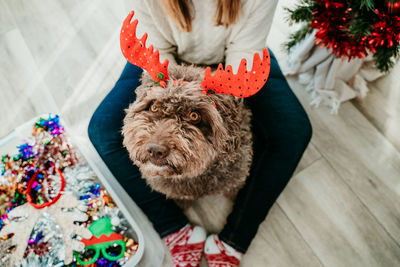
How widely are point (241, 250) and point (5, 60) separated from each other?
6.80 feet

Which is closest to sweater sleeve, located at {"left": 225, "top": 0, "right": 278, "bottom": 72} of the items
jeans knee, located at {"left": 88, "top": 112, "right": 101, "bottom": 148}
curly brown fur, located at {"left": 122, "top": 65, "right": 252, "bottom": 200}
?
curly brown fur, located at {"left": 122, "top": 65, "right": 252, "bottom": 200}

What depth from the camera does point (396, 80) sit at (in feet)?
5.94

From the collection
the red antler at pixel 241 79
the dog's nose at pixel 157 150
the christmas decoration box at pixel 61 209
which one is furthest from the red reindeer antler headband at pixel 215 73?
the christmas decoration box at pixel 61 209

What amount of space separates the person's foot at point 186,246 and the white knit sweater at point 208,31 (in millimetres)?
902

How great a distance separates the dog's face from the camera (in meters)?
0.89

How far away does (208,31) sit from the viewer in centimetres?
124

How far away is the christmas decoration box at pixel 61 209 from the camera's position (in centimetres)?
126

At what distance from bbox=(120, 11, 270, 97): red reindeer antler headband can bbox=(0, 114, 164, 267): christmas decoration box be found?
2.59 ft

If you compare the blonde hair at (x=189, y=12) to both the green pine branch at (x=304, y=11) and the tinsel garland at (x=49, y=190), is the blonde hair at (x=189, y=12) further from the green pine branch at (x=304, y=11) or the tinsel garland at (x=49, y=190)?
the tinsel garland at (x=49, y=190)

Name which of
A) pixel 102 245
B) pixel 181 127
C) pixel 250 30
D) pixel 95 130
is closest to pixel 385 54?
pixel 250 30

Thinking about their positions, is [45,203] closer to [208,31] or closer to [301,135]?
[208,31]

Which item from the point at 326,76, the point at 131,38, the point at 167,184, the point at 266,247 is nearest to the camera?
the point at 131,38

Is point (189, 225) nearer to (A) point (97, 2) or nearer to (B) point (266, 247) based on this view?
(B) point (266, 247)

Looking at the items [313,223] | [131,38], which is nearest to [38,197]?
[131,38]
